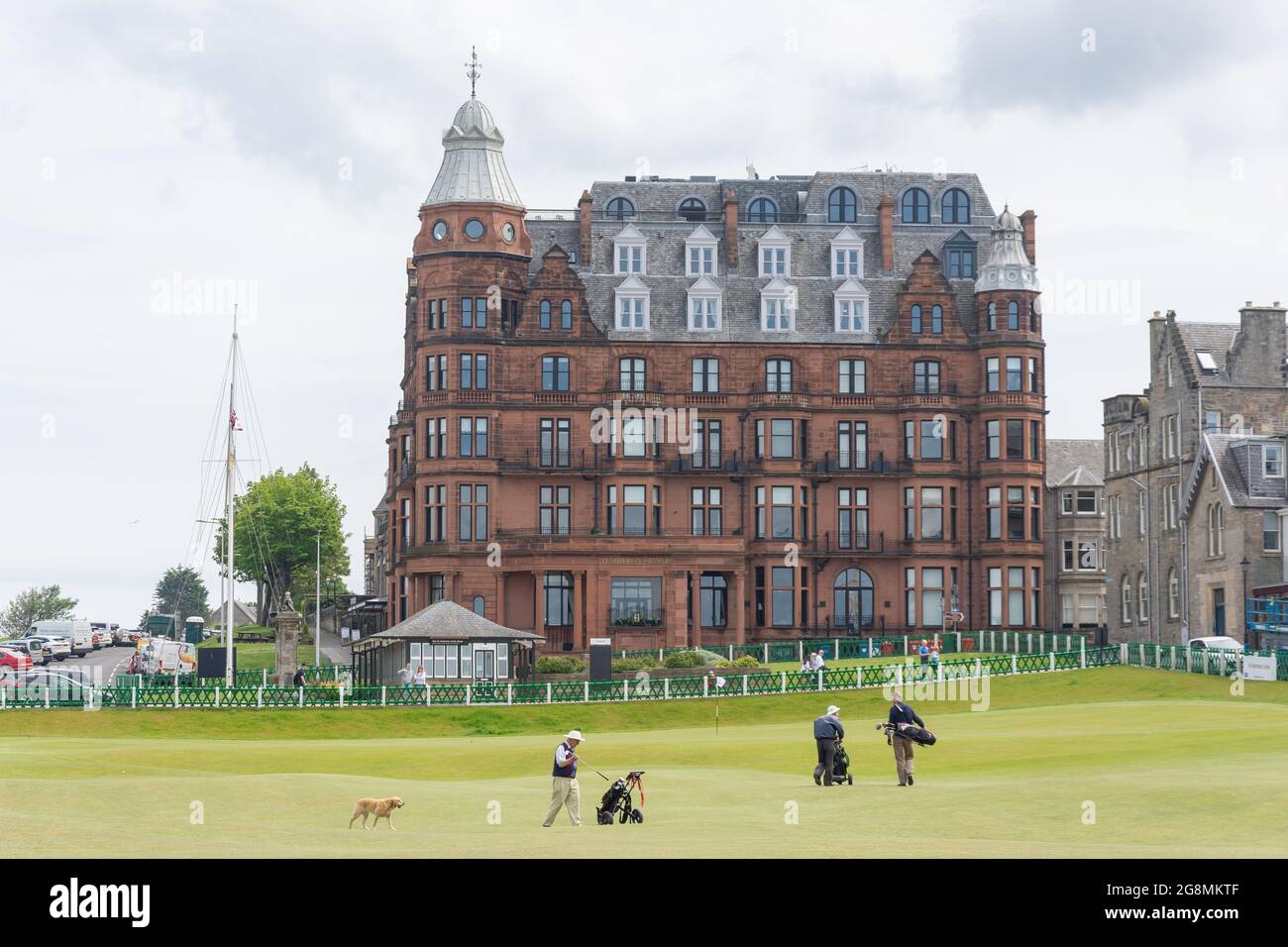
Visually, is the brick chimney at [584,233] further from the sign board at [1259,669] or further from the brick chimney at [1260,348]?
the sign board at [1259,669]

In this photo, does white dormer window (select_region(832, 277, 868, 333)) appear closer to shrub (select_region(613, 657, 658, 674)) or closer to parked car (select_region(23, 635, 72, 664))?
shrub (select_region(613, 657, 658, 674))

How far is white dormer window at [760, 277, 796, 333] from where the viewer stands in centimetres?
11138

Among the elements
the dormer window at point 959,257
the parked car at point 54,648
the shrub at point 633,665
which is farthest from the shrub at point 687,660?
the parked car at point 54,648

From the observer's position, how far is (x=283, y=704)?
79.3 meters

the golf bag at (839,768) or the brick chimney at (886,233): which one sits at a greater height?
the brick chimney at (886,233)

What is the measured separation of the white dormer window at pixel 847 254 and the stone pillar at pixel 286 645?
127 ft

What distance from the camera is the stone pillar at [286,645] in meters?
90.7

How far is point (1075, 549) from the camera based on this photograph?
429 ft

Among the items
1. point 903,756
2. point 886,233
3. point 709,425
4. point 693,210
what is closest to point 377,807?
point 903,756

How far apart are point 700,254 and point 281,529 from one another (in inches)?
2255
